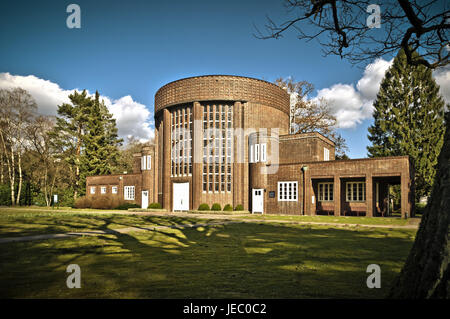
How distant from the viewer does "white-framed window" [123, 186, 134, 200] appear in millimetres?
38312

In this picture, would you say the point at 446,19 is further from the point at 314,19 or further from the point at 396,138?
the point at 396,138

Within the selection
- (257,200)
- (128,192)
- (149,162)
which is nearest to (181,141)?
(149,162)

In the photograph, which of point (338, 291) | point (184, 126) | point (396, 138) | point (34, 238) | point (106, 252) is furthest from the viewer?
point (396, 138)

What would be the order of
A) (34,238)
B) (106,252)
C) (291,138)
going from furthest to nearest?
(291,138) → (34,238) → (106,252)

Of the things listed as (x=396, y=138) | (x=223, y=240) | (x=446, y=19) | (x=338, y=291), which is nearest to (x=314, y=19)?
(x=446, y=19)

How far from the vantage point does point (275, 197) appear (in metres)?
27.7

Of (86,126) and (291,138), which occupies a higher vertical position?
(86,126)

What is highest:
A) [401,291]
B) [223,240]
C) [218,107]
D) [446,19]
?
[218,107]

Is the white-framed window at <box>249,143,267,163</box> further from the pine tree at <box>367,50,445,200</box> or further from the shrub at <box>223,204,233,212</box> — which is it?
the pine tree at <box>367,50,445,200</box>

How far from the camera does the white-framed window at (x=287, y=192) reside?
87.7 feet

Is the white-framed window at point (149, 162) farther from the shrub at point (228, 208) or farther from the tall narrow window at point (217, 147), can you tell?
the shrub at point (228, 208)

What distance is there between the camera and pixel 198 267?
21.0ft

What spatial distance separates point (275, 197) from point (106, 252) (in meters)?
21.0
